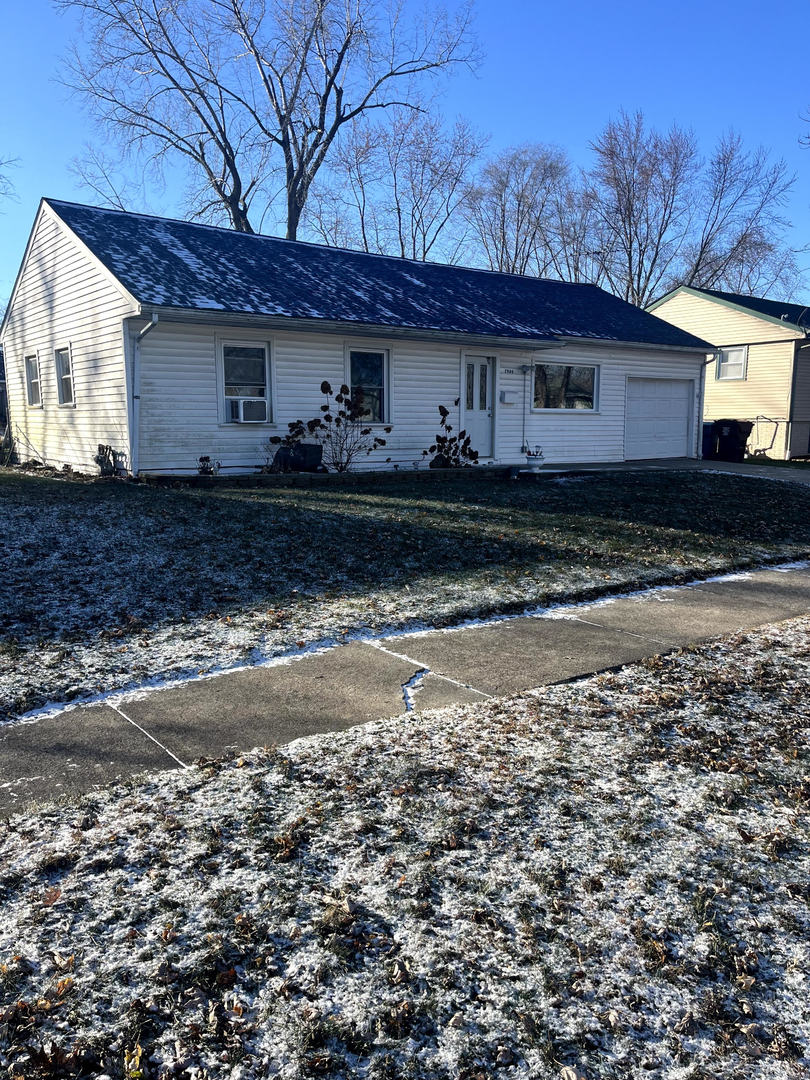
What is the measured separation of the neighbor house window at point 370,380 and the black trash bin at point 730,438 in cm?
1102

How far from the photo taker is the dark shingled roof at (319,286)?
12.5 m

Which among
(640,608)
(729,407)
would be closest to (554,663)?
(640,608)

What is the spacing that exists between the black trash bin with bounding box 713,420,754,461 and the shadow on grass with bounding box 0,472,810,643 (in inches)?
360

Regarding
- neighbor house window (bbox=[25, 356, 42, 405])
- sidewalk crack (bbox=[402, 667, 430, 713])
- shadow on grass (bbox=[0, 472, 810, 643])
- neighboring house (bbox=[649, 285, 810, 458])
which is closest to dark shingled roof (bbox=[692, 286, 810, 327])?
neighboring house (bbox=[649, 285, 810, 458])

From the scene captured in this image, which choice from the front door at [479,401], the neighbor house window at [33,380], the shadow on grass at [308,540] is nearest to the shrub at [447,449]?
the front door at [479,401]

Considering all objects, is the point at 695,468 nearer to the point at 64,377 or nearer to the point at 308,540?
the point at 308,540

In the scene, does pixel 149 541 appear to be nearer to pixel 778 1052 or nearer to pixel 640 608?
pixel 640 608

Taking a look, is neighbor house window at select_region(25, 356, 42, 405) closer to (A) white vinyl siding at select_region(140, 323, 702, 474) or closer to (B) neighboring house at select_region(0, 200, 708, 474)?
(B) neighboring house at select_region(0, 200, 708, 474)

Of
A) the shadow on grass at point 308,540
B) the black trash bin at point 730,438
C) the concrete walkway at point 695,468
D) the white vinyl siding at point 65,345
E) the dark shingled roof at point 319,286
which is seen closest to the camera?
the shadow on grass at point 308,540

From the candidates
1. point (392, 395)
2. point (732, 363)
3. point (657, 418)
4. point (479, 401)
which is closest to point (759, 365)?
point (732, 363)

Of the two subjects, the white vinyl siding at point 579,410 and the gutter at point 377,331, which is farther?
the white vinyl siding at point 579,410

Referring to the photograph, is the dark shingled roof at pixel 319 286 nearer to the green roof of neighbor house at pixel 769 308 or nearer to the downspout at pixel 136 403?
the downspout at pixel 136 403

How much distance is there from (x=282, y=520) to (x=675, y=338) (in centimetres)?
1375

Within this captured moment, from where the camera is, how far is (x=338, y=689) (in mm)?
4297
